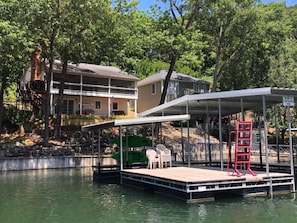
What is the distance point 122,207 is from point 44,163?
12205mm

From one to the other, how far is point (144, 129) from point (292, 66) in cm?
1448

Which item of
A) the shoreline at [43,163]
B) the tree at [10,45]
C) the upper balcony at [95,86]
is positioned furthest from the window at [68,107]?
the shoreline at [43,163]

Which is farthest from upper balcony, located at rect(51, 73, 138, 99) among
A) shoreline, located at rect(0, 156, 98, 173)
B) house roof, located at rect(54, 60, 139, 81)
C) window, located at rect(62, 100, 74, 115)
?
shoreline, located at rect(0, 156, 98, 173)

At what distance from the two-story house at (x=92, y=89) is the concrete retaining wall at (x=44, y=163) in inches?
395

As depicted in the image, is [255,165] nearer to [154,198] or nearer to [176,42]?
[154,198]

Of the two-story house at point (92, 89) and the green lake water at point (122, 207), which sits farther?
the two-story house at point (92, 89)

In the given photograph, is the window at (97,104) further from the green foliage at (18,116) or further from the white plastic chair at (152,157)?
the white plastic chair at (152,157)

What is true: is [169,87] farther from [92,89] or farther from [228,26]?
[228,26]

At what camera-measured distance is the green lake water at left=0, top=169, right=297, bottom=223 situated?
27.7 feet

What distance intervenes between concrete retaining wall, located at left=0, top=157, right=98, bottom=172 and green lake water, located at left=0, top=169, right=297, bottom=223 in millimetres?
6719

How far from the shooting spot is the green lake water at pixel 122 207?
8.45 metres

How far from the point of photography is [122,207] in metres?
9.91

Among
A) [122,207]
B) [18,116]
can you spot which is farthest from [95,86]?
[122,207]

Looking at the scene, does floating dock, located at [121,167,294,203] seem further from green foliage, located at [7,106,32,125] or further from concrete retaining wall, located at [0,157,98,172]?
green foliage, located at [7,106,32,125]
